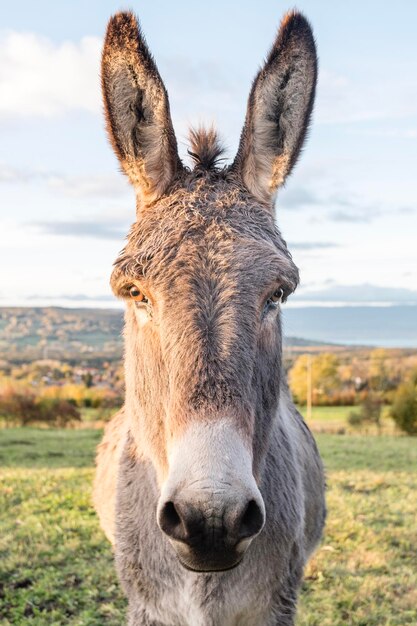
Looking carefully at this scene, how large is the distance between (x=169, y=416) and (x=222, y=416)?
329 millimetres

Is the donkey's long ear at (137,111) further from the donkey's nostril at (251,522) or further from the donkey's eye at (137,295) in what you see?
the donkey's nostril at (251,522)

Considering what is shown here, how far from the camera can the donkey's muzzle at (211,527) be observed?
7.12 feet

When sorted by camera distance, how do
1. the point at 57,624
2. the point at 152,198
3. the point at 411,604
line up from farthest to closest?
1. the point at 411,604
2. the point at 57,624
3. the point at 152,198

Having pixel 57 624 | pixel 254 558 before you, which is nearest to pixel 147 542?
pixel 254 558

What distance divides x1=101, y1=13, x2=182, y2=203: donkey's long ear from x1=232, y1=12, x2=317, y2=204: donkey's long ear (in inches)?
17.8

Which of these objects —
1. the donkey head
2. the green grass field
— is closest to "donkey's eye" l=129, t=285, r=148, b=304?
the donkey head

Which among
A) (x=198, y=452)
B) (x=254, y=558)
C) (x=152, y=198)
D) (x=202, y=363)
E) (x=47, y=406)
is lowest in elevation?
(x=47, y=406)

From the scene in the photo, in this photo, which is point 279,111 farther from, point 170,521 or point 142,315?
point 170,521

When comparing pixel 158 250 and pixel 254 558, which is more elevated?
pixel 158 250

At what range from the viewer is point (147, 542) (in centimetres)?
357

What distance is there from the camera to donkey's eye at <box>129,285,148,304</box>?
2.93m

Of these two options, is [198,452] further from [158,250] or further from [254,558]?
[254,558]

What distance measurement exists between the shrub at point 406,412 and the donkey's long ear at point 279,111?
27.3 metres

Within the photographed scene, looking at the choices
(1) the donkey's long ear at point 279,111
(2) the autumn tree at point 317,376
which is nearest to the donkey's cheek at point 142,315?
(1) the donkey's long ear at point 279,111
